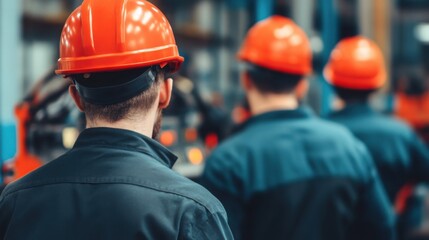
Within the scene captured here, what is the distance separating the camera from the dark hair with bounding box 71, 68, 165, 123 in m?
1.43

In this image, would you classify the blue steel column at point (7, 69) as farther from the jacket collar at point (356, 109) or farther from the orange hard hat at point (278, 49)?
the jacket collar at point (356, 109)

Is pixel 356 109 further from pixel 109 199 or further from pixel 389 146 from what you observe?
pixel 109 199

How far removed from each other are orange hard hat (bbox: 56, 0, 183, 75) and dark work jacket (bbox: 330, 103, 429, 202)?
6.62 ft

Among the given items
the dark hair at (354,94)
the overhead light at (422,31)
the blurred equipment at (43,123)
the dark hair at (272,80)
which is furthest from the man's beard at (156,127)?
the overhead light at (422,31)

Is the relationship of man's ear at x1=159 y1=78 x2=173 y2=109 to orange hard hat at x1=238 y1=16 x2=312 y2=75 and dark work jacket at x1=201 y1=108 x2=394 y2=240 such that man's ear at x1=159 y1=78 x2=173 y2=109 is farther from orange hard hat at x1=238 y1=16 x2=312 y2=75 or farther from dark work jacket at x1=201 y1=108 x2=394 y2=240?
orange hard hat at x1=238 y1=16 x2=312 y2=75

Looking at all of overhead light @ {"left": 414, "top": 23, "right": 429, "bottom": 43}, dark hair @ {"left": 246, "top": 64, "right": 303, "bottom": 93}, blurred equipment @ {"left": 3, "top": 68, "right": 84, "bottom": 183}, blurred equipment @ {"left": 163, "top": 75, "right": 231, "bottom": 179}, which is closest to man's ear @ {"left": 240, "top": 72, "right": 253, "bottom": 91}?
dark hair @ {"left": 246, "top": 64, "right": 303, "bottom": 93}

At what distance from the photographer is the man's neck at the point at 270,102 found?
8.13ft

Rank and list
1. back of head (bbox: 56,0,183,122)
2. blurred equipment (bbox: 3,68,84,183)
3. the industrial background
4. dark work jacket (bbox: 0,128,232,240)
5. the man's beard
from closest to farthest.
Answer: dark work jacket (bbox: 0,128,232,240) < back of head (bbox: 56,0,183,122) < the man's beard < the industrial background < blurred equipment (bbox: 3,68,84,183)

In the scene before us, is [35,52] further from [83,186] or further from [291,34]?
[83,186]

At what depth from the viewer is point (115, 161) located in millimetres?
1386

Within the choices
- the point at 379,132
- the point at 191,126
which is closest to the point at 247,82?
the point at 379,132

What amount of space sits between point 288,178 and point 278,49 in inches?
24.3

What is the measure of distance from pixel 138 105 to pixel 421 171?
2.29 m

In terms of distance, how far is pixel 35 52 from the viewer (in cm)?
412
